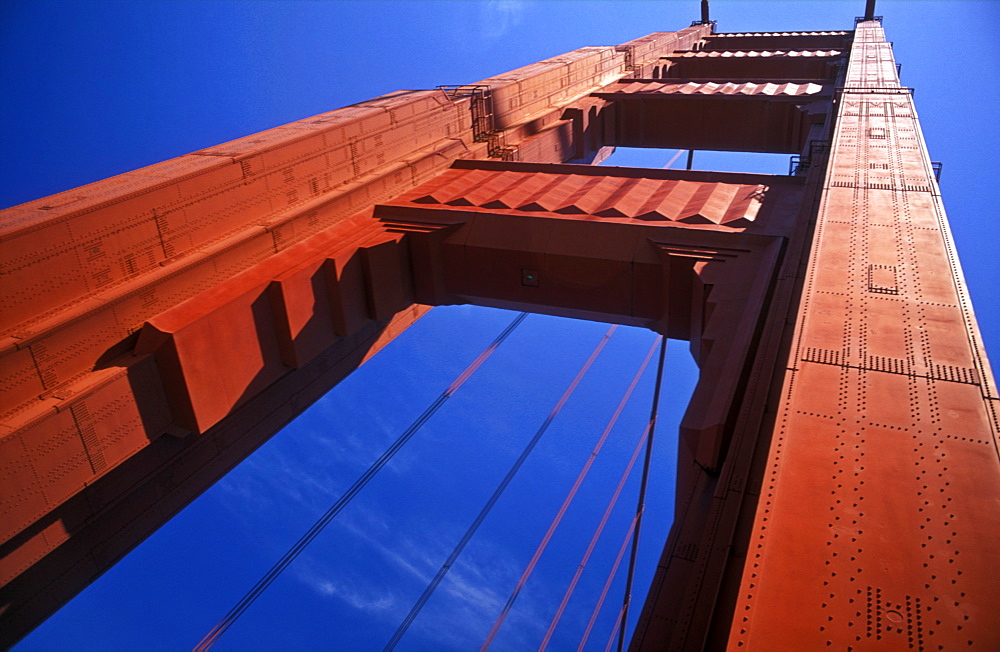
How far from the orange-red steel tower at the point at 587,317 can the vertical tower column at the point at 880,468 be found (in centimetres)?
2

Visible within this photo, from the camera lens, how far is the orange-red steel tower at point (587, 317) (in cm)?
549

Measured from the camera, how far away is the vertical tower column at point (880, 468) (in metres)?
4.73

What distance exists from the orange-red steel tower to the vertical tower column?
24 millimetres

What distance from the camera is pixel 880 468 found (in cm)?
599

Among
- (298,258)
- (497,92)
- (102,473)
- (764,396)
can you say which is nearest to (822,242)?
(764,396)

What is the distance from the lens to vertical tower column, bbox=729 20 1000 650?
15.5 feet

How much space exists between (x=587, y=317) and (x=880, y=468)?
9291 mm

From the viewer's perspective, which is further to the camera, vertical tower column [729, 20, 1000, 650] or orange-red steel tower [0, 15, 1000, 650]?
orange-red steel tower [0, 15, 1000, 650]

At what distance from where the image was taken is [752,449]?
781 centimetres

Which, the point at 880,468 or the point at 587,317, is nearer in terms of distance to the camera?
the point at 880,468

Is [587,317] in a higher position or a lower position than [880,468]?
lower

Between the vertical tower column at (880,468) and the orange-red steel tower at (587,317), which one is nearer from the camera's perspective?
the vertical tower column at (880,468)

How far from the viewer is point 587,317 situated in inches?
593

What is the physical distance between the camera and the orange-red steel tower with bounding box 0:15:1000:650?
549cm
